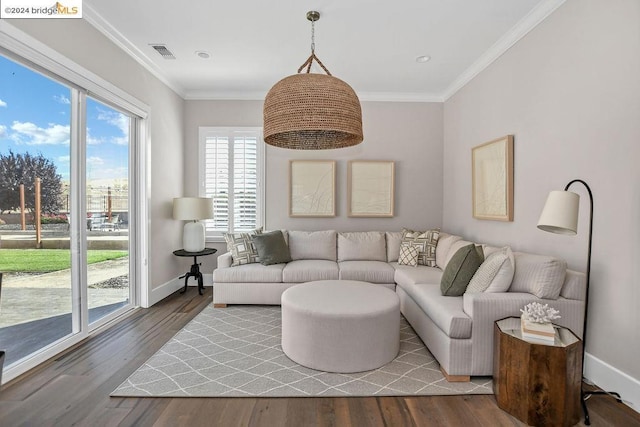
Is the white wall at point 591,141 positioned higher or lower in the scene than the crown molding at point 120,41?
lower

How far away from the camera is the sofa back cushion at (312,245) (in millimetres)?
4469

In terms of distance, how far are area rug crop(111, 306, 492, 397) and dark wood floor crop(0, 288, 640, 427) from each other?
0.07 metres

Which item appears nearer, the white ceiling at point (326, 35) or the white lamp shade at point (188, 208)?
the white ceiling at point (326, 35)

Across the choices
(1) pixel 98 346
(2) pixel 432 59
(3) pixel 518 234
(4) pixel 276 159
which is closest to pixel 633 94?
(3) pixel 518 234

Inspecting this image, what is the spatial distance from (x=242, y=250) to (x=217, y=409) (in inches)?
90.5

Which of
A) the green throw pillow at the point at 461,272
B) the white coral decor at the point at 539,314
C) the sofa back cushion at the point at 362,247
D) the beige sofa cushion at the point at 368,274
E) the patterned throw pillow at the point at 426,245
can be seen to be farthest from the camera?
the sofa back cushion at the point at 362,247

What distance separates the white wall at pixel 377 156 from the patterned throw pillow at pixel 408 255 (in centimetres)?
79

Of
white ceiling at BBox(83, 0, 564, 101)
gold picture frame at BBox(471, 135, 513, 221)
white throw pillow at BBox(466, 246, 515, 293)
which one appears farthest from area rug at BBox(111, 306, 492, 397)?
white ceiling at BBox(83, 0, 564, 101)

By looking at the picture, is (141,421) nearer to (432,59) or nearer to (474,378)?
(474,378)

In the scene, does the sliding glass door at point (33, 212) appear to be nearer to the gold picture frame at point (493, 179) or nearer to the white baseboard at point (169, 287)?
the white baseboard at point (169, 287)

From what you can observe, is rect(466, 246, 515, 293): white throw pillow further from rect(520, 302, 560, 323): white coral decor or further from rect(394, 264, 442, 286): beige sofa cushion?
rect(394, 264, 442, 286): beige sofa cushion

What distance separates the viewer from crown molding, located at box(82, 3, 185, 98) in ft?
9.10

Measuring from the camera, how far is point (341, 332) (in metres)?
2.39

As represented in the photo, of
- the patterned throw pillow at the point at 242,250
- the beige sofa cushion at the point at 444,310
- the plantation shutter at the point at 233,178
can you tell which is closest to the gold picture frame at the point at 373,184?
the plantation shutter at the point at 233,178
